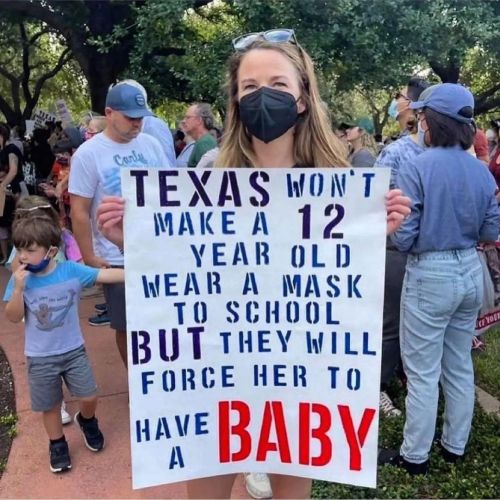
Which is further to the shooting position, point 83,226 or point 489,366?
point 489,366

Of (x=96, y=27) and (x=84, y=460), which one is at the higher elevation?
(x=96, y=27)

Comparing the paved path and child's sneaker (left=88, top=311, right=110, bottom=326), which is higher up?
child's sneaker (left=88, top=311, right=110, bottom=326)

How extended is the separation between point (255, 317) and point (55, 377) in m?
1.66

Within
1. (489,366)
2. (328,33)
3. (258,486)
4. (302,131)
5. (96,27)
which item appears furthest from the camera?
(96,27)

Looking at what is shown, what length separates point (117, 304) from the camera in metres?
3.37

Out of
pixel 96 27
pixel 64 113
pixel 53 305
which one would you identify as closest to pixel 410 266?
pixel 53 305

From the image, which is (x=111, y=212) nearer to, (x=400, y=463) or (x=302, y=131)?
(x=302, y=131)

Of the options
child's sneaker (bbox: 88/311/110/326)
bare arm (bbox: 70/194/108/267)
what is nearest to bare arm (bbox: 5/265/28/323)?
bare arm (bbox: 70/194/108/267)

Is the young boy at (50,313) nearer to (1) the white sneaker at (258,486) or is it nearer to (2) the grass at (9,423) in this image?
(2) the grass at (9,423)

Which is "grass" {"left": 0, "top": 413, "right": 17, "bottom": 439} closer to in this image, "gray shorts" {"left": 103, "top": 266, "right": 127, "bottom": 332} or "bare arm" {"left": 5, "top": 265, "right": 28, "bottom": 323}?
"gray shorts" {"left": 103, "top": 266, "right": 127, "bottom": 332}

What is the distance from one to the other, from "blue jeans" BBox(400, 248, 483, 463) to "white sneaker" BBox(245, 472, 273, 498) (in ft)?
2.29

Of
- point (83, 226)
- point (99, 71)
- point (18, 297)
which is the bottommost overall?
point (18, 297)

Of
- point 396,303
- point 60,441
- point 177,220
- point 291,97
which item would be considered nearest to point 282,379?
point 177,220

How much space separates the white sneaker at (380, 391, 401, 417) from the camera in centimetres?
355
